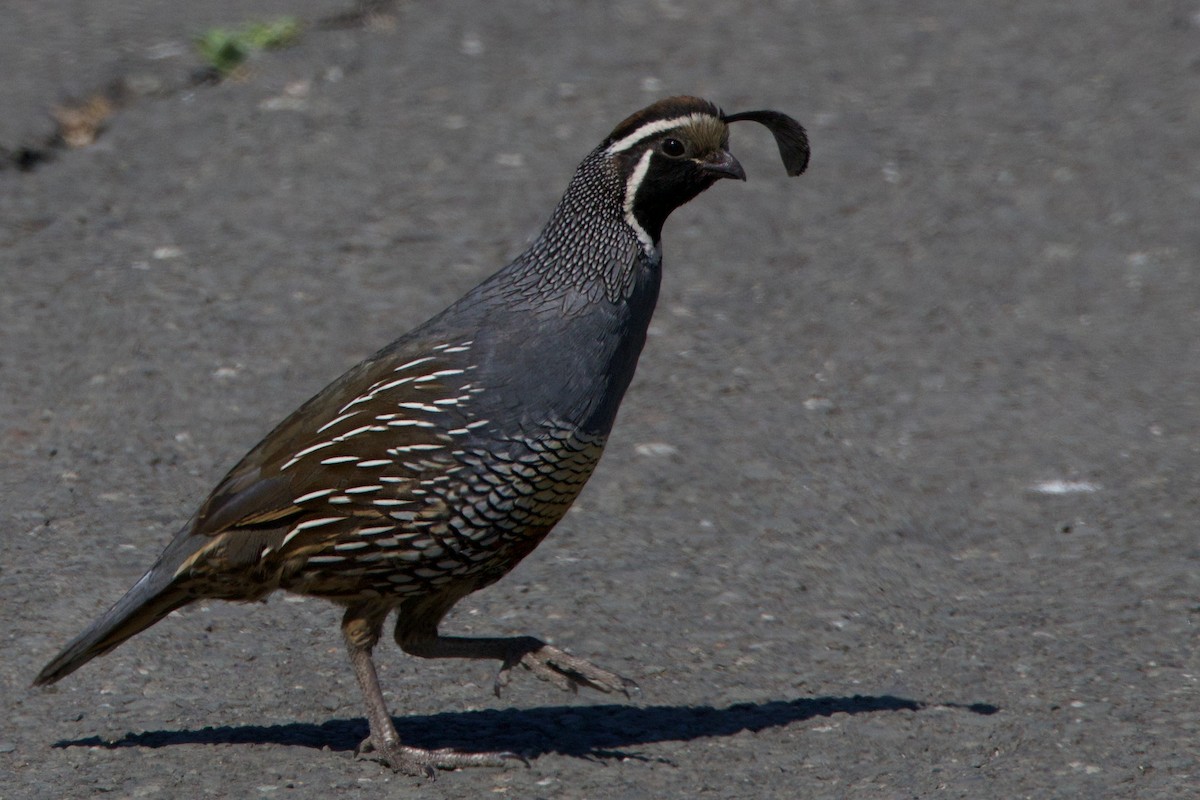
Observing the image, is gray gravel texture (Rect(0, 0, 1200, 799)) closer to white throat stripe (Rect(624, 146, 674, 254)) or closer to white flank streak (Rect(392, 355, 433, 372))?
white flank streak (Rect(392, 355, 433, 372))

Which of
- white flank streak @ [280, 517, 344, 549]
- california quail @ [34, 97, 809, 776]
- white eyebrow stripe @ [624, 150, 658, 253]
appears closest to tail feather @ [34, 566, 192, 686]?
california quail @ [34, 97, 809, 776]

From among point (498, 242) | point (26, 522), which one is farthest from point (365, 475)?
point (498, 242)

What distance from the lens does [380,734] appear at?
173 inches

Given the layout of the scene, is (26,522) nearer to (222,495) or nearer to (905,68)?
(222,495)

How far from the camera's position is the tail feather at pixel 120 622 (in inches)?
176

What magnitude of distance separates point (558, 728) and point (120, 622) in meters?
1.18

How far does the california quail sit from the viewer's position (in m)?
4.33

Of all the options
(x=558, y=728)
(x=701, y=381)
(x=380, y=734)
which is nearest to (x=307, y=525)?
(x=380, y=734)

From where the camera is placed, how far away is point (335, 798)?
425cm

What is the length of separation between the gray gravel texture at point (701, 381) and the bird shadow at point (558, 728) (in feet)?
0.04

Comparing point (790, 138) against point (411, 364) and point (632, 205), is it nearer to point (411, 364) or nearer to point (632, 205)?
point (632, 205)

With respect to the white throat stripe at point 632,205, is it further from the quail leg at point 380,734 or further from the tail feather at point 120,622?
the tail feather at point 120,622

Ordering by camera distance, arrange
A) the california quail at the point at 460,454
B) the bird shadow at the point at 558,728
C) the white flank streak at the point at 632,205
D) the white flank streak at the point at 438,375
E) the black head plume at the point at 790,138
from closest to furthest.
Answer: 1. the california quail at the point at 460,454
2. the white flank streak at the point at 438,375
3. the bird shadow at the point at 558,728
4. the white flank streak at the point at 632,205
5. the black head plume at the point at 790,138

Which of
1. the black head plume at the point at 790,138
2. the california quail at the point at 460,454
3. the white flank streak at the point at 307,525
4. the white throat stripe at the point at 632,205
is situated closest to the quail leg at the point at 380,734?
the california quail at the point at 460,454
